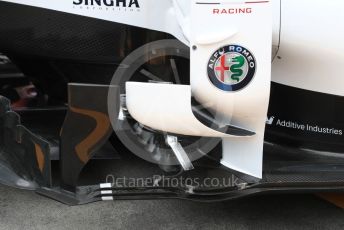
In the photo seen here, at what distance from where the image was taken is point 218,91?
7.75 ft

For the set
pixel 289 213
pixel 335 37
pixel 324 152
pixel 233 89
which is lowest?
pixel 289 213

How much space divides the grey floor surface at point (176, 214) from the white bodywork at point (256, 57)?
0.52m

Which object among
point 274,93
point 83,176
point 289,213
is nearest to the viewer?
point 274,93

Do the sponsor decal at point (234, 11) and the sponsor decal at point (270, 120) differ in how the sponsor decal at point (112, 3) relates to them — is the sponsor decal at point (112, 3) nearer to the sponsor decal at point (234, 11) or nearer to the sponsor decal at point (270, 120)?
the sponsor decal at point (234, 11)

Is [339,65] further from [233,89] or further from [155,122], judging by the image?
[155,122]

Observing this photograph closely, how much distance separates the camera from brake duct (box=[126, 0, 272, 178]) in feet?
7.39

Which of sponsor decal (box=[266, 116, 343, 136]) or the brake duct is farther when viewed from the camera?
sponsor decal (box=[266, 116, 343, 136])

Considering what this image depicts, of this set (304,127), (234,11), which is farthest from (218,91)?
(304,127)

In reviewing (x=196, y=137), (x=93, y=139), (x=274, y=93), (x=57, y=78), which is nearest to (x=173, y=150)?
(x=196, y=137)

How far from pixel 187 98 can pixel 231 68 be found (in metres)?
0.26

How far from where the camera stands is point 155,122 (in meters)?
2.42

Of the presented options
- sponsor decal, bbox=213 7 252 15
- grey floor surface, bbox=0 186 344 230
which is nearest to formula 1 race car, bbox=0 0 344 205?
sponsor decal, bbox=213 7 252 15

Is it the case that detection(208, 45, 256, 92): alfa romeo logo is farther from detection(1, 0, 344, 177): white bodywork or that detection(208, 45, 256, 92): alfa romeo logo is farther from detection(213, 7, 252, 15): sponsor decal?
detection(213, 7, 252, 15): sponsor decal

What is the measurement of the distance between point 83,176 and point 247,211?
1110 millimetres
